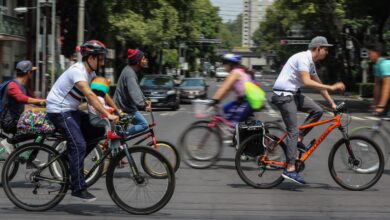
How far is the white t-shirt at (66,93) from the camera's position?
19.6ft

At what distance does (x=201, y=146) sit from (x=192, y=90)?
22.1m

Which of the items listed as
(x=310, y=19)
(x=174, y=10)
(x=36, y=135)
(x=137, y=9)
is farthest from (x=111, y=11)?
(x=36, y=135)

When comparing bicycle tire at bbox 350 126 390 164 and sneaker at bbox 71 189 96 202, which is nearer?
sneaker at bbox 71 189 96 202

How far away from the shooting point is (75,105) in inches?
241

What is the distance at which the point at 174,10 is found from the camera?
36.7 m

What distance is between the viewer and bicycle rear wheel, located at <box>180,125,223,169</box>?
29.9ft

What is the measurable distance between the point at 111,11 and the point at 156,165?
28.0 m

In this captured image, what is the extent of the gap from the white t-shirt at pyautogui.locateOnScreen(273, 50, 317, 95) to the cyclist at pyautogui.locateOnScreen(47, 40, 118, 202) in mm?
2459

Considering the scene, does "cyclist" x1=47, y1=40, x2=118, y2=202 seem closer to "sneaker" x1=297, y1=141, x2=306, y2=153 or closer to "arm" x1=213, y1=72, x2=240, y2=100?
"sneaker" x1=297, y1=141, x2=306, y2=153

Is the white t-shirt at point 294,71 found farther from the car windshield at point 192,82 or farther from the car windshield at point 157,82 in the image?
the car windshield at point 192,82

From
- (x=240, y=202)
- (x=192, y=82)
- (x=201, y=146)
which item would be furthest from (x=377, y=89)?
(x=192, y=82)

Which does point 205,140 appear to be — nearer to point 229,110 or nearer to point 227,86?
point 229,110

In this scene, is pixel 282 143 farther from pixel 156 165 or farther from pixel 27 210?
pixel 27 210

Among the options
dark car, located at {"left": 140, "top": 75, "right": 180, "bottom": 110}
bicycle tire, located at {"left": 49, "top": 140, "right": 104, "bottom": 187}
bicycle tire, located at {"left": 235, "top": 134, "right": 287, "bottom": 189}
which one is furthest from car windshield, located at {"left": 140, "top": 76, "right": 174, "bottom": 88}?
bicycle tire, located at {"left": 49, "top": 140, "right": 104, "bottom": 187}
